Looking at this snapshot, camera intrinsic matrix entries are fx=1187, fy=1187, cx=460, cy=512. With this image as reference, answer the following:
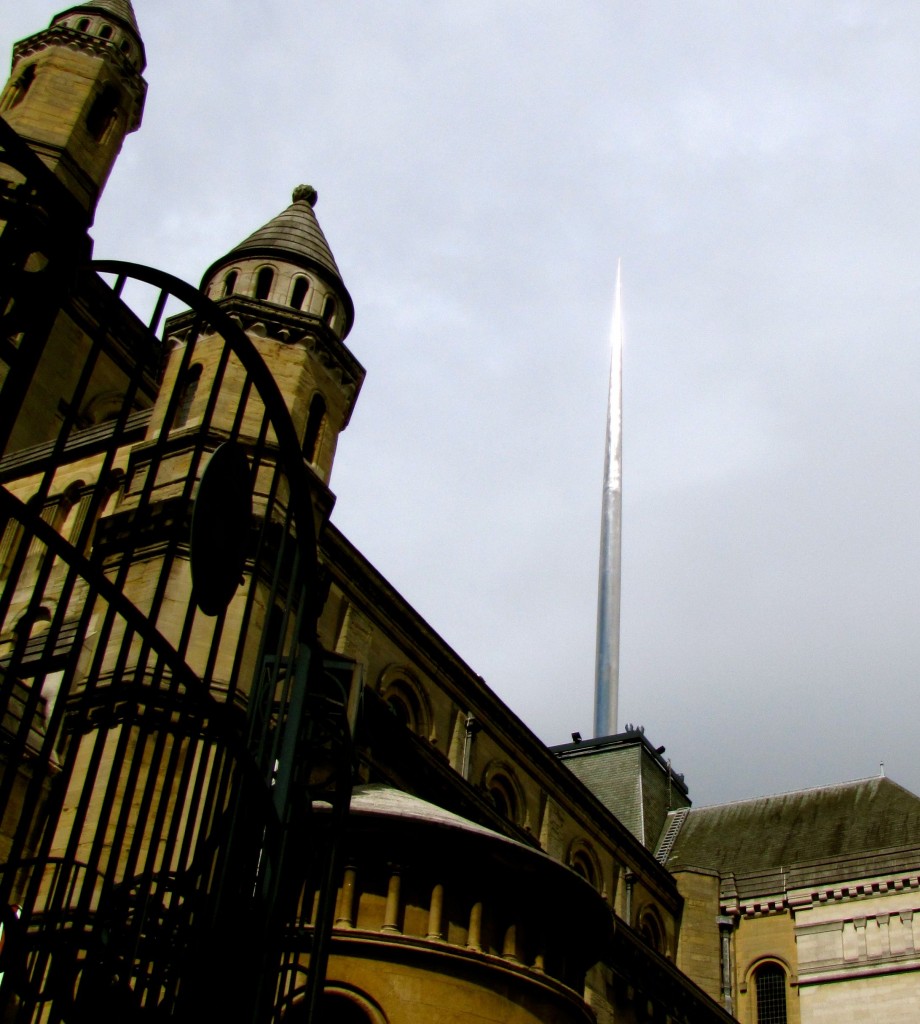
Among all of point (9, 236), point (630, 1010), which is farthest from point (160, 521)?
point (630, 1010)

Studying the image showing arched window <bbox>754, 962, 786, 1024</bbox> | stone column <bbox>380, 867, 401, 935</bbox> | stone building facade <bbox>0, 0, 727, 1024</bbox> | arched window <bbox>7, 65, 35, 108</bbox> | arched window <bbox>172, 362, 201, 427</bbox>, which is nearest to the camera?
stone building facade <bbox>0, 0, 727, 1024</bbox>

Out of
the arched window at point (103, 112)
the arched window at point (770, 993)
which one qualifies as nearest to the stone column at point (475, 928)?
the arched window at point (103, 112)

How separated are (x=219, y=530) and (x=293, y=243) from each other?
18473 mm

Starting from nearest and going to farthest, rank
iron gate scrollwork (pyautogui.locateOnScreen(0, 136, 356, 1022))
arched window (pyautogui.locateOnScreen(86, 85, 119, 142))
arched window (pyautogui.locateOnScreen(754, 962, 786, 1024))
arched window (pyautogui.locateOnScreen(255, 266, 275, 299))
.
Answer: iron gate scrollwork (pyautogui.locateOnScreen(0, 136, 356, 1022)) → arched window (pyautogui.locateOnScreen(255, 266, 275, 299)) → arched window (pyautogui.locateOnScreen(86, 85, 119, 142)) → arched window (pyautogui.locateOnScreen(754, 962, 786, 1024))

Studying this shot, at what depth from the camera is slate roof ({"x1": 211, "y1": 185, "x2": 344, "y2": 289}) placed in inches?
853

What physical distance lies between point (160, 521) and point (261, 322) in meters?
5.75

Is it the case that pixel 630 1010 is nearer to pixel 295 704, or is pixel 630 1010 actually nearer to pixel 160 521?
pixel 160 521

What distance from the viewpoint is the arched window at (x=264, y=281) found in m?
21.2

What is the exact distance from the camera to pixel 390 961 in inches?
522

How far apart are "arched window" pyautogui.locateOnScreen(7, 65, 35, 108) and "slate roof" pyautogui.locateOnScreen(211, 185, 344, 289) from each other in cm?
1153

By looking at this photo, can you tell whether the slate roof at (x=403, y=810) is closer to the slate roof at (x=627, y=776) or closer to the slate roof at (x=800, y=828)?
the slate roof at (x=800, y=828)

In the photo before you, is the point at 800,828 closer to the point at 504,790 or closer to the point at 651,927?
the point at 651,927

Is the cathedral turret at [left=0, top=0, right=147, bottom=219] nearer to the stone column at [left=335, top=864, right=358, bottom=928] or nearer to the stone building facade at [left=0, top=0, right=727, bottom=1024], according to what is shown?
the stone building facade at [left=0, top=0, right=727, bottom=1024]

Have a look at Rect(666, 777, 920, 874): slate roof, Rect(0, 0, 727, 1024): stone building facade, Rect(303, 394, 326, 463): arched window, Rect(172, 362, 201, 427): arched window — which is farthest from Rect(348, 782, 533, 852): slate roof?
Rect(666, 777, 920, 874): slate roof
